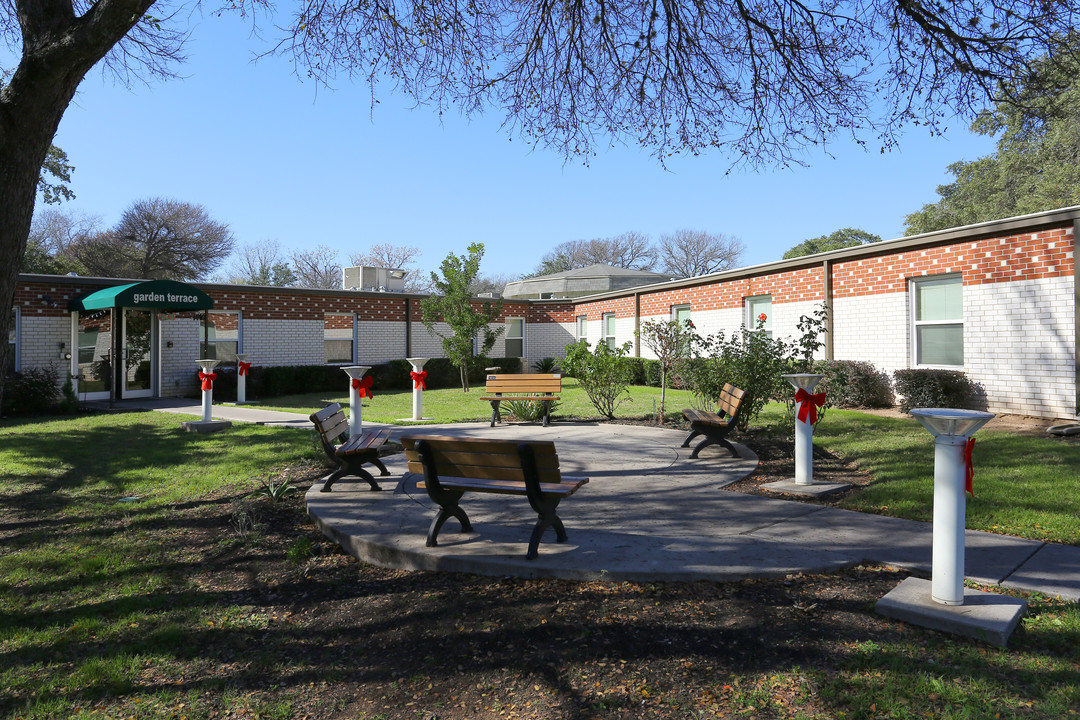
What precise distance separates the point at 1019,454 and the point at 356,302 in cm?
1869

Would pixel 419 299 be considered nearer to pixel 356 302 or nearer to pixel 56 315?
pixel 356 302

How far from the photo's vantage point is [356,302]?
21.7 metres

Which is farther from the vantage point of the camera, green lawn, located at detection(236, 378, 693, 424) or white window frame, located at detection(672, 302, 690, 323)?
white window frame, located at detection(672, 302, 690, 323)

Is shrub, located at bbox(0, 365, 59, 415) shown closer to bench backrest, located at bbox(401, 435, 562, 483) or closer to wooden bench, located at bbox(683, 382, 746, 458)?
bench backrest, located at bbox(401, 435, 562, 483)

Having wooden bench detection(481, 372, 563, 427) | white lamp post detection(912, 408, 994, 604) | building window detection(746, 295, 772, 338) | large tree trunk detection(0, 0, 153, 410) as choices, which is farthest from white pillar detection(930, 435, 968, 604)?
building window detection(746, 295, 772, 338)

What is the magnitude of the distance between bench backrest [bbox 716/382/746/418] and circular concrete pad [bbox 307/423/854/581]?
0.58 metres

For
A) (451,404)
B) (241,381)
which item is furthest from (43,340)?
(451,404)

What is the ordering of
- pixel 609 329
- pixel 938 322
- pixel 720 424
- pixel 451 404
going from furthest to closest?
pixel 609 329
pixel 451 404
pixel 938 322
pixel 720 424

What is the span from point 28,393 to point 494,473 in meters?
14.6

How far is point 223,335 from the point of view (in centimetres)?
1892

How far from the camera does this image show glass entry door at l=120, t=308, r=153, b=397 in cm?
1684

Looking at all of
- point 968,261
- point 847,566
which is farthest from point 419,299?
point 847,566

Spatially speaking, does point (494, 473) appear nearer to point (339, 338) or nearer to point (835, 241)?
point (339, 338)

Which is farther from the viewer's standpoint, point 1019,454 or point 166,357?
point 166,357
